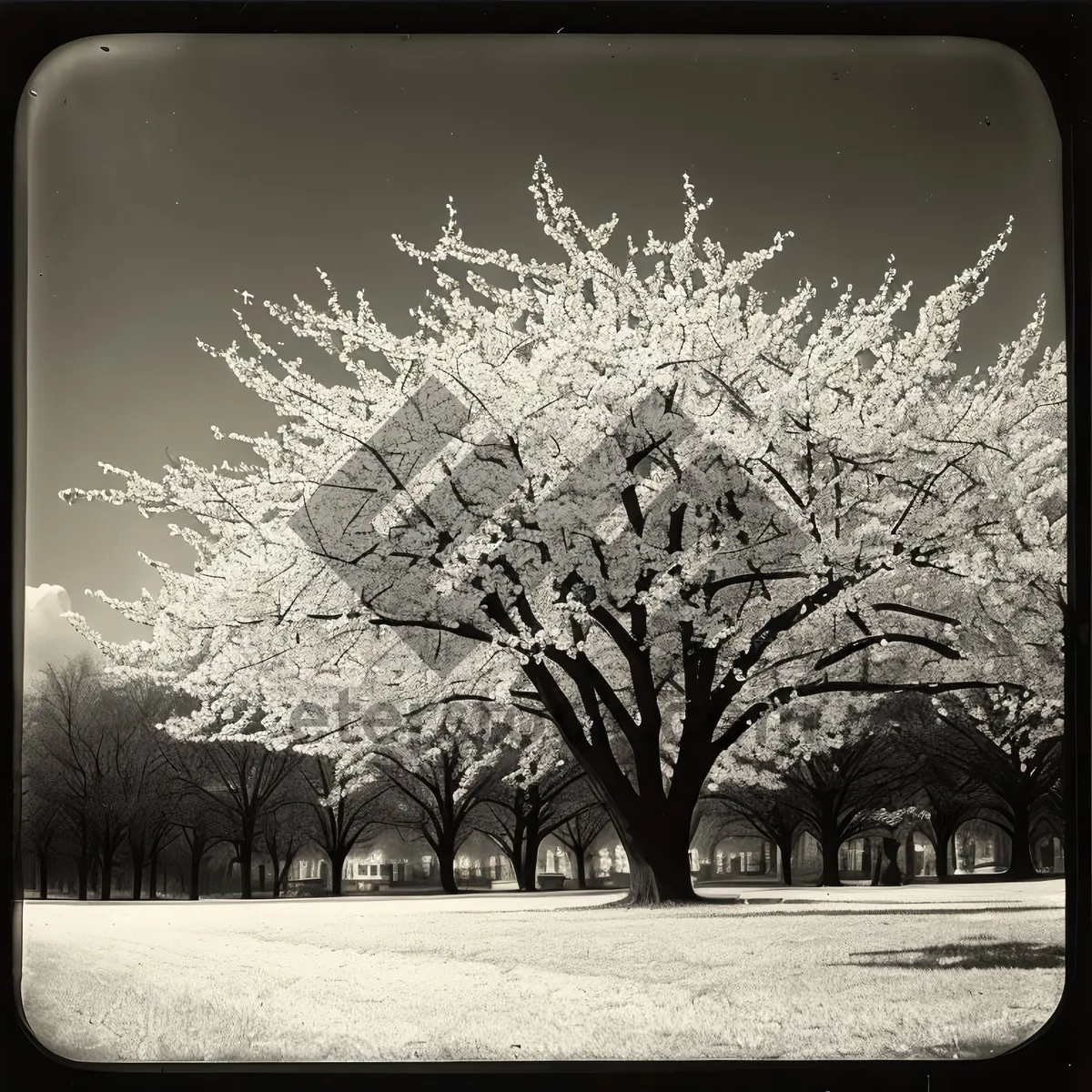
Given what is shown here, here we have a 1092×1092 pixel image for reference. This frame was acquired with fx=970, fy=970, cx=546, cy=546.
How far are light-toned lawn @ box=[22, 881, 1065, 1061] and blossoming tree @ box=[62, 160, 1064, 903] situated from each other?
0.40 meters

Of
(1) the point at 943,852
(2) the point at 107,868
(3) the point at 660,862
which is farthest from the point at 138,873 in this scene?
(1) the point at 943,852

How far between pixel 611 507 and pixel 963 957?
56.9 inches

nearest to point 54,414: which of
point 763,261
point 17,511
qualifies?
point 17,511

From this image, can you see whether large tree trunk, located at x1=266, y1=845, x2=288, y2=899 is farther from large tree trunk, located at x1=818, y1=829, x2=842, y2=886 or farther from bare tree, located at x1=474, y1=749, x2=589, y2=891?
large tree trunk, located at x1=818, y1=829, x2=842, y2=886

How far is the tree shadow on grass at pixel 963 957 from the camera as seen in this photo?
2424mm

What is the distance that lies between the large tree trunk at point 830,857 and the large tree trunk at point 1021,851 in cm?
42

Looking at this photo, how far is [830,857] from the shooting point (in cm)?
251

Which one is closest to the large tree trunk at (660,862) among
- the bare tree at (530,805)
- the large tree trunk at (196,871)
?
the bare tree at (530,805)

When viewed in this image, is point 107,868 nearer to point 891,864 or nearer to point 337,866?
point 337,866

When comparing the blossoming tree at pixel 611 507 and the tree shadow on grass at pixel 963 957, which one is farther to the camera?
the blossoming tree at pixel 611 507

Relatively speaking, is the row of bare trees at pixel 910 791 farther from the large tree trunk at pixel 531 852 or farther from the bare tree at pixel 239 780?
the bare tree at pixel 239 780

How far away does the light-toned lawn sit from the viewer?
7.91ft

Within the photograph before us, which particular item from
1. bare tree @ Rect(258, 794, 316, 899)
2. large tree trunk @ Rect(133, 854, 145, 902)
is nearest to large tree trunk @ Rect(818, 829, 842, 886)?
bare tree @ Rect(258, 794, 316, 899)

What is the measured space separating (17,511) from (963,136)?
2.64 m
